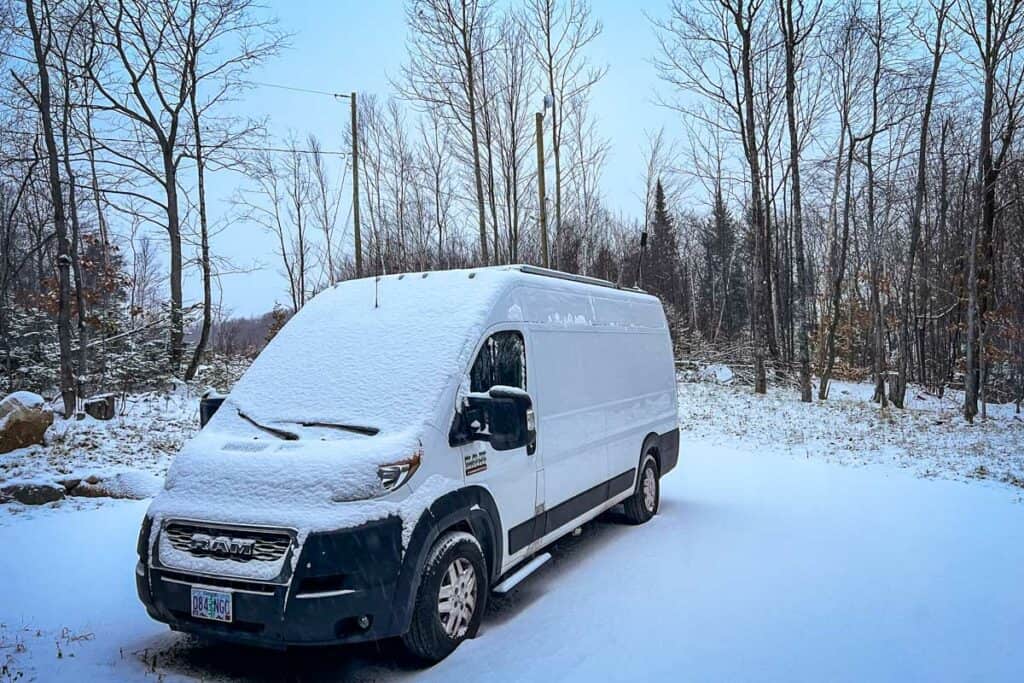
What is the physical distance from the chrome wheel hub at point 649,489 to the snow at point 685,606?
0.25m

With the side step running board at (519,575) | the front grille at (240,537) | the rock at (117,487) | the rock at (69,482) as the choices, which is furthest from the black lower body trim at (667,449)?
the rock at (69,482)

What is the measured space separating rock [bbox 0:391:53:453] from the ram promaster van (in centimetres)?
656

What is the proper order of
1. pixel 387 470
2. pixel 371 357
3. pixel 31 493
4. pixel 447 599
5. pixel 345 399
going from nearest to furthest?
1. pixel 387 470
2. pixel 447 599
3. pixel 345 399
4. pixel 371 357
5. pixel 31 493

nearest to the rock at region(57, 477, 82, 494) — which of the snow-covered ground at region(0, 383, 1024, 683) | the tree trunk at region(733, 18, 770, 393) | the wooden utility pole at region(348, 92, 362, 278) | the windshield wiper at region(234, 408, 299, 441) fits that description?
the snow-covered ground at region(0, 383, 1024, 683)

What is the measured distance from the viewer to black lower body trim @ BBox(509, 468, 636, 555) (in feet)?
15.0

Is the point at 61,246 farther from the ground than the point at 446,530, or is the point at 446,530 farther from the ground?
the point at 61,246

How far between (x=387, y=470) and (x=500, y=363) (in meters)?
1.36

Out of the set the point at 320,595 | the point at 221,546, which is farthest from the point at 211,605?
the point at 320,595

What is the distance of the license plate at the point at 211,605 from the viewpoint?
10.6 ft

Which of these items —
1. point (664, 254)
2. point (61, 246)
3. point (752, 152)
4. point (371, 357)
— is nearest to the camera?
point (371, 357)

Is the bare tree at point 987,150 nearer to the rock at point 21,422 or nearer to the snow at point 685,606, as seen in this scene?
the snow at point 685,606

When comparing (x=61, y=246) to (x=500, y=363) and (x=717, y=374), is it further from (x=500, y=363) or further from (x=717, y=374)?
(x=717, y=374)

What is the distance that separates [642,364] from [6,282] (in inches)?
581

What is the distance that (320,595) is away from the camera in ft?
10.5
